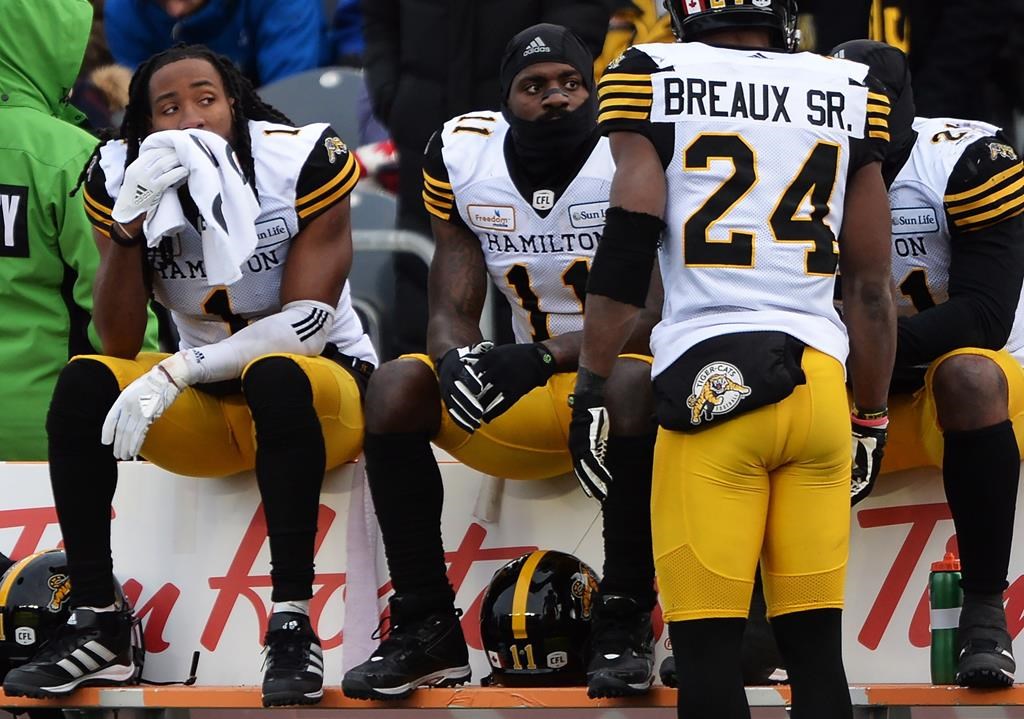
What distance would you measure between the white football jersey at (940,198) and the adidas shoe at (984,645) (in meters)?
0.82

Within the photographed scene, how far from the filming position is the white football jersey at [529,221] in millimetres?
4691

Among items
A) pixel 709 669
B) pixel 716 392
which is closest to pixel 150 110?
pixel 716 392

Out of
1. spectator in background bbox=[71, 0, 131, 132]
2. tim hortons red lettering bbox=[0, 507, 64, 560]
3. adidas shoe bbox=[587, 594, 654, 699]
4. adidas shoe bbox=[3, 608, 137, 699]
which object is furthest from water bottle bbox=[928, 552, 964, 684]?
spectator in background bbox=[71, 0, 131, 132]

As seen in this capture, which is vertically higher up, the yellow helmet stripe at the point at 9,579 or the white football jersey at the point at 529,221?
the white football jersey at the point at 529,221

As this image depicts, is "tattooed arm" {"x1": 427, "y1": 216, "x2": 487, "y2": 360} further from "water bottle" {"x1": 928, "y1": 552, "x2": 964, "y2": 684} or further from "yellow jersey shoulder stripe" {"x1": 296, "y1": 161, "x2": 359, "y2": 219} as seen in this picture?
"water bottle" {"x1": 928, "y1": 552, "x2": 964, "y2": 684}

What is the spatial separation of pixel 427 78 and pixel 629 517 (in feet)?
7.52

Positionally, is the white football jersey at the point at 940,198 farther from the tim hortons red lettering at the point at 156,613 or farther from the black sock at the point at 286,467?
the tim hortons red lettering at the point at 156,613

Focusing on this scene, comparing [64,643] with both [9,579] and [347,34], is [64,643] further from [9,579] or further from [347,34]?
[347,34]

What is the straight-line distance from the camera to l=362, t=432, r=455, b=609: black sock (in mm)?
4449

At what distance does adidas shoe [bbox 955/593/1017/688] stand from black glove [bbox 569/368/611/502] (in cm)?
95

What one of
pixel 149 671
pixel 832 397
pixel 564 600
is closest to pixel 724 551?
pixel 832 397

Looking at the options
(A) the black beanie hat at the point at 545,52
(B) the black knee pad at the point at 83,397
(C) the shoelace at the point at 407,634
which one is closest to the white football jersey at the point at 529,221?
(A) the black beanie hat at the point at 545,52

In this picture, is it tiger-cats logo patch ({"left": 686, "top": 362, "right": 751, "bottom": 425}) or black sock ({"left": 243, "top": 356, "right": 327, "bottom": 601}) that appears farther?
black sock ({"left": 243, "top": 356, "right": 327, "bottom": 601})

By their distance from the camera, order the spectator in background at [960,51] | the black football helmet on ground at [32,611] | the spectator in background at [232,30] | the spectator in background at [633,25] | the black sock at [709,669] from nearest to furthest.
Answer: the black sock at [709,669], the black football helmet on ground at [32,611], the spectator in background at [960,51], the spectator in background at [633,25], the spectator in background at [232,30]
